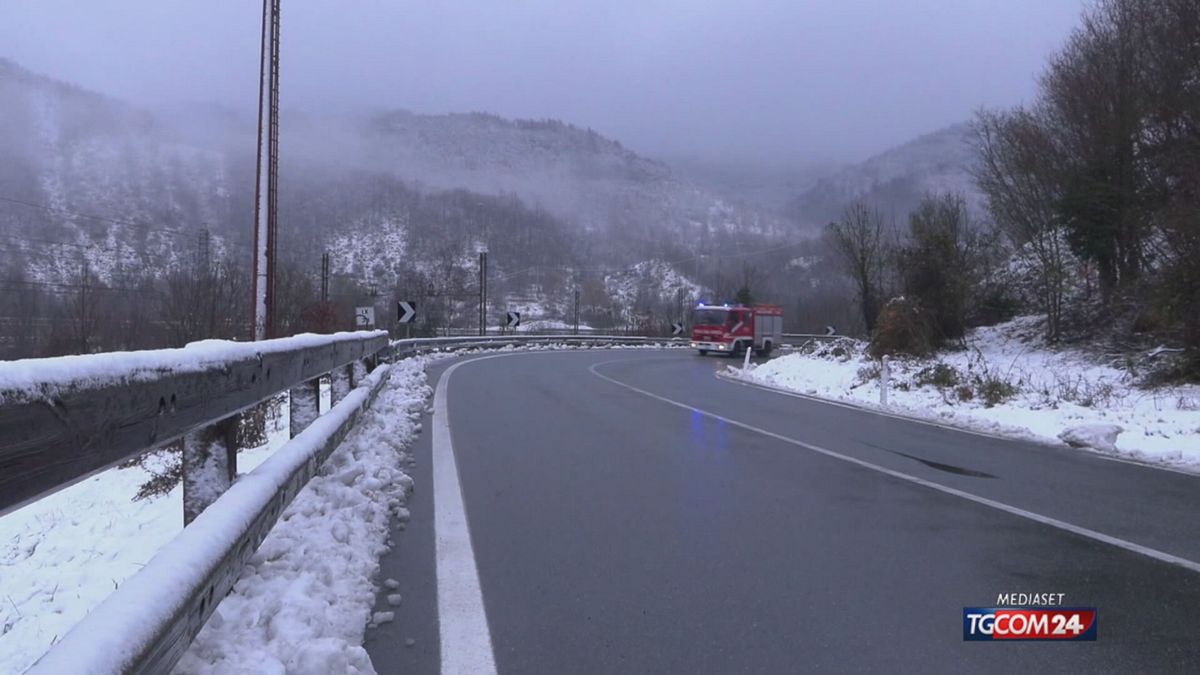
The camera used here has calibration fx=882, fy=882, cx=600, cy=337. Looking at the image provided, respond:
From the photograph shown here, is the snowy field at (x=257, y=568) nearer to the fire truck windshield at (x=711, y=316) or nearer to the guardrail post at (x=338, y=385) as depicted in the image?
the guardrail post at (x=338, y=385)

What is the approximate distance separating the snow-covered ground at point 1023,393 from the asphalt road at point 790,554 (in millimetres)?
2030

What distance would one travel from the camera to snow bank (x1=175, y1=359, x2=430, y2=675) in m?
3.23

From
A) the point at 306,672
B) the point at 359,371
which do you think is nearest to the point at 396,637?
the point at 306,672

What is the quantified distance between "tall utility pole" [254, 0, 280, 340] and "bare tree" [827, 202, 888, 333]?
23965 millimetres

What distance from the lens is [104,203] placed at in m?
61.7

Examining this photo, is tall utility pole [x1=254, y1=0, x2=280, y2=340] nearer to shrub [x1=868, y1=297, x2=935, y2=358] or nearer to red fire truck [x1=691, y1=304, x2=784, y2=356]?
shrub [x1=868, y1=297, x2=935, y2=358]

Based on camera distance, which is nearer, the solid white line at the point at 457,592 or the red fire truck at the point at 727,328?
the solid white line at the point at 457,592

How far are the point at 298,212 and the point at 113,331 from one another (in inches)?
3522

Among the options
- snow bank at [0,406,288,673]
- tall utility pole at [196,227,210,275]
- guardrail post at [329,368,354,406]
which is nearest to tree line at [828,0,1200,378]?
guardrail post at [329,368,354,406]

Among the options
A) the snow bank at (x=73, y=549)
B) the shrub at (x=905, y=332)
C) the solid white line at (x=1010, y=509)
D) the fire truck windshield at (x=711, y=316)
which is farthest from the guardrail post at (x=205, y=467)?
the fire truck windshield at (x=711, y=316)

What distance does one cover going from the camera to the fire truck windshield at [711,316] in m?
48.1

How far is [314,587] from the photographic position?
4.13m

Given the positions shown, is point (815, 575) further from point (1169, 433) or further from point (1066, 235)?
point (1066, 235)

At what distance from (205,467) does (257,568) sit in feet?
1.79
